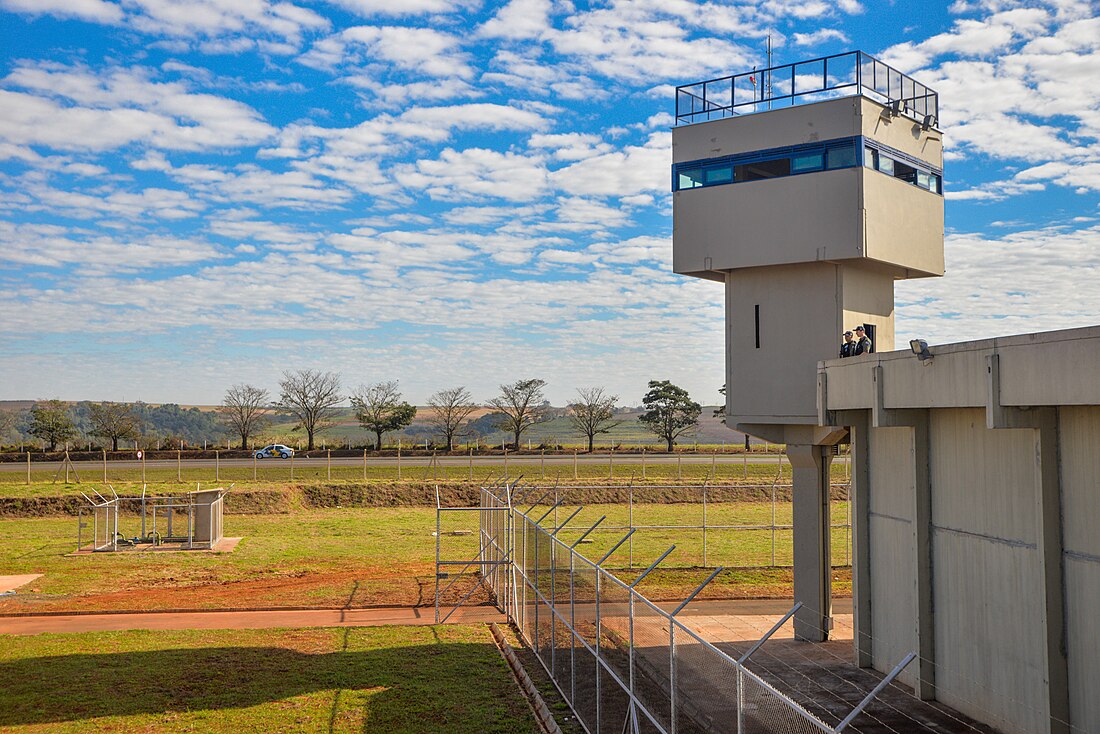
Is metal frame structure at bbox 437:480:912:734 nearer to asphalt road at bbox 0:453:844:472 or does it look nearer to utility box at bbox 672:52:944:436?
utility box at bbox 672:52:944:436

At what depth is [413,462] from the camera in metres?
66.4

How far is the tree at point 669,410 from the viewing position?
307 feet

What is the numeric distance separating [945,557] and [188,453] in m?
66.0

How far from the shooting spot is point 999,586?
13.3m

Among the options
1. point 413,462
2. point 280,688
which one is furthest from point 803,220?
point 413,462

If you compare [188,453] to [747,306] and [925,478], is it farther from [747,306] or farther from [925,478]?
[925,478]

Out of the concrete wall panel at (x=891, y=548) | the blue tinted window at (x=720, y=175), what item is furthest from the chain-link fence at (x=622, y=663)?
the blue tinted window at (x=720, y=175)

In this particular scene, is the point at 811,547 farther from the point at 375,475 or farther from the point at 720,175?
the point at 375,475

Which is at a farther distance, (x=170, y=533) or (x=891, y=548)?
(x=170, y=533)

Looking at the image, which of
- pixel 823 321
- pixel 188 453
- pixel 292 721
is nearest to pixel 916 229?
pixel 823 321

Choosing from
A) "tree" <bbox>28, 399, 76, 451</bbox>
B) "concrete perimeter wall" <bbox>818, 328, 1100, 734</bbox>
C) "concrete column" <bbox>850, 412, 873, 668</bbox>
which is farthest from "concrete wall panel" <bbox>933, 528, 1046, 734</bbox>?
"tree" <bbox>28, 399, 76, 451</bbox>

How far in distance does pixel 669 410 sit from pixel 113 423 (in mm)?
50967

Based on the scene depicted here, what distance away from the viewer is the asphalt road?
203 ft

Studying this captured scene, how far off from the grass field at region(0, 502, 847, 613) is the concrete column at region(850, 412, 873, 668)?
8.08 metres
